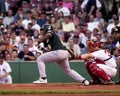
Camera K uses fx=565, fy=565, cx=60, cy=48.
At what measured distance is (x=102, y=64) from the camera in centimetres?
1510

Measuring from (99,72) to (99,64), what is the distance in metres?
0.25

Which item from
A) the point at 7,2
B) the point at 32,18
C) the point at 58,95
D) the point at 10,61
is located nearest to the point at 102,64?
the point at 58,95

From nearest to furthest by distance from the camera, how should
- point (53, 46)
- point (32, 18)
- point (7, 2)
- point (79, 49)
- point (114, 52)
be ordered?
point (53, 46), point (114, 52), point (79, 49), point (32, 18), point (7, 2)

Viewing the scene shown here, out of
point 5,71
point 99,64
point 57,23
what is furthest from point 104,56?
point 57,23

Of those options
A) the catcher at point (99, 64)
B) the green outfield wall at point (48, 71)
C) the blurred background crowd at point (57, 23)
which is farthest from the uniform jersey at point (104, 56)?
the green outfield wall at point (48, 71)

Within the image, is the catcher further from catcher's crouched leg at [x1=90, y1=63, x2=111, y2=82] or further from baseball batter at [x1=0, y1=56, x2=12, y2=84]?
baseball batter at [x1=0, y1=56, x2=12, y2=84]

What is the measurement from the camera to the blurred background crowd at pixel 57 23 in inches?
767

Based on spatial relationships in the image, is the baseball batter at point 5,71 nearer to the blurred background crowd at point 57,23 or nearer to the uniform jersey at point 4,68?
the uniform jersey at point 4,68

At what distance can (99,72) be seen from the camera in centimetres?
1488

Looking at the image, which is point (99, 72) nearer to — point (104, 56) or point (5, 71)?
point (104, 56)

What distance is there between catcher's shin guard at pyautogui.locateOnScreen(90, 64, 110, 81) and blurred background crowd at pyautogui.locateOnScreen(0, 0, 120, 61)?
11.2ft

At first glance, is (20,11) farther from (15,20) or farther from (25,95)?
(25,95)

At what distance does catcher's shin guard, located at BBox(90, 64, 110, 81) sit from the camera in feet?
48.5

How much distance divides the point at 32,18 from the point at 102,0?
290 cm
